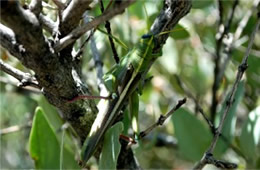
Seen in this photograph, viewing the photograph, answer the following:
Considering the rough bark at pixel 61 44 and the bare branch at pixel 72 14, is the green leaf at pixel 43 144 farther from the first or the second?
the bare branch at pixel 72 14

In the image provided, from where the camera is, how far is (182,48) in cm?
235

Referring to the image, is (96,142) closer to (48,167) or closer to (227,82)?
(48,167)

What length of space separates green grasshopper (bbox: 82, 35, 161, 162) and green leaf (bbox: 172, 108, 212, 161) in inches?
20.0

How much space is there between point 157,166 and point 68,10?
168 cm

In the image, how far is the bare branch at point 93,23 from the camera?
707 mm

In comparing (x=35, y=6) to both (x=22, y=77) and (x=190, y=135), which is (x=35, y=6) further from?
(x=190, y=135)

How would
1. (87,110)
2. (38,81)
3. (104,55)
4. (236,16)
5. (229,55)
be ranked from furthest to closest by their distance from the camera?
(236,16)
(104,55)
(229,55)
(87,110)
(38,81)

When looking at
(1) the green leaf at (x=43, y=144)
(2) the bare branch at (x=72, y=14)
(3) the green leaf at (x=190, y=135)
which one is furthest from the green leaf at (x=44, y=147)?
(3) the green leaf at (x=190, y=135)

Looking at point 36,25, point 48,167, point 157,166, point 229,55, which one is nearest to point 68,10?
point 36,25

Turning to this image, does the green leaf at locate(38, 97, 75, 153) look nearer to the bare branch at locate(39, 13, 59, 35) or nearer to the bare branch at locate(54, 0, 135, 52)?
the bare branch at locate(39, 13, 59, 35)

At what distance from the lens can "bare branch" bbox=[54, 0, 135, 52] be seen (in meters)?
0.71

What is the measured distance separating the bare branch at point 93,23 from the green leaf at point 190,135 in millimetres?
691

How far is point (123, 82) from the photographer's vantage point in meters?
0.97

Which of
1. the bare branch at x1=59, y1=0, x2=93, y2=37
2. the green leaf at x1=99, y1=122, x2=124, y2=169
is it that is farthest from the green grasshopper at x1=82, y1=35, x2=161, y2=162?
the bare branch at x1=59, y1=0, x2=93, y2=37
